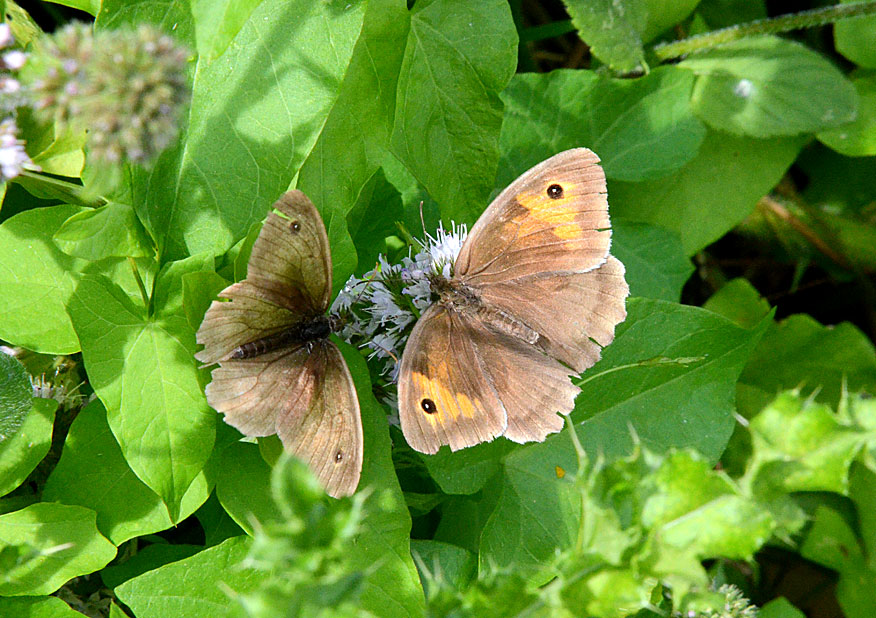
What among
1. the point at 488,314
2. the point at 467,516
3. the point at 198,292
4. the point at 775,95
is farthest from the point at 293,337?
the point at 775,95

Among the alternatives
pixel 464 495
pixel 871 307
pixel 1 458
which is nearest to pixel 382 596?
pixel 464 495

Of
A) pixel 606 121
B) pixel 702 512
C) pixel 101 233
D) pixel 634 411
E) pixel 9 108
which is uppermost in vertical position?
pixel 9 108

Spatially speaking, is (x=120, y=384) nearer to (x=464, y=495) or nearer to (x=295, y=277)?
(x=295, y=277)

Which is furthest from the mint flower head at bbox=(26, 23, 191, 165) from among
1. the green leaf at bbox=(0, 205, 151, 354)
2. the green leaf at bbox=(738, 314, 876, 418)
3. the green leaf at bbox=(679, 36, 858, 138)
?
the green leaf at bbox=(738, 314, 876, 418)

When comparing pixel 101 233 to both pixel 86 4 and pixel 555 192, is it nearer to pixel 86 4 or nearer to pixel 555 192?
pixel 86 4

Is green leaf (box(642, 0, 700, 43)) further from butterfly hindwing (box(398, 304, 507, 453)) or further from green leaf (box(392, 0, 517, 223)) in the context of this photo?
butterfly hindwing (box(398, 304, 507, 453))

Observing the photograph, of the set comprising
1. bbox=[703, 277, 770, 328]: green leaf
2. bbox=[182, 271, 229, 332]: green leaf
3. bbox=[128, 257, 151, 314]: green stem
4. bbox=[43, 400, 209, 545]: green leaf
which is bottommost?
bbox=[703, 277, 770, 328]: green leaf

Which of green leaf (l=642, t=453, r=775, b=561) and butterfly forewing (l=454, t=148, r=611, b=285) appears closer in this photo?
green leaf (l=642, t=453, r=775, b=561)
